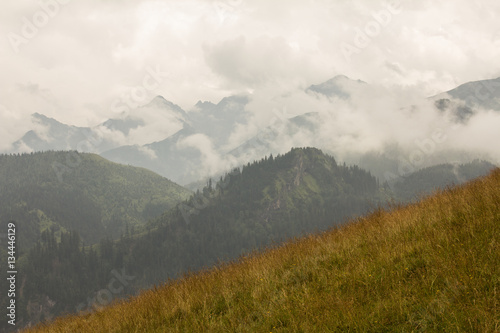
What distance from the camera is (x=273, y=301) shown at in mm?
6215

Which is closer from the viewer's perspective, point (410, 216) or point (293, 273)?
point (293, 273)

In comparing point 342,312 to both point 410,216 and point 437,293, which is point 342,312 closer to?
point 437,293

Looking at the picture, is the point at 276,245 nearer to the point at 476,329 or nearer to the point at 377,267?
the point at 377,267

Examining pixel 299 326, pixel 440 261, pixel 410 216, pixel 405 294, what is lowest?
pixel 299 326

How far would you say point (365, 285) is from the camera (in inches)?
229

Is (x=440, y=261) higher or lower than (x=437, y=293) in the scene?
higher

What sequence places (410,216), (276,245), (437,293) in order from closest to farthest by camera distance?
(437,293) < (410,216) < (276,245)

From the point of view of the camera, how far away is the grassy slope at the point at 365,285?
4750 millimetres

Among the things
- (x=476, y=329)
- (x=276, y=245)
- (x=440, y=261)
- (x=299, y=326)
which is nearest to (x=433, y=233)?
(x=440, y=261)

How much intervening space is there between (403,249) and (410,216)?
2153 mm

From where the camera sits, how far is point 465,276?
4926mm

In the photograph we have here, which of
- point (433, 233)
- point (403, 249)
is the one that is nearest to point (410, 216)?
point (433, 233)

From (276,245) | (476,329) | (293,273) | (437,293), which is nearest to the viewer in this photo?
(476,329)

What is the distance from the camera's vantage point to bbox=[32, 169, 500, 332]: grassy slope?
475 cm
